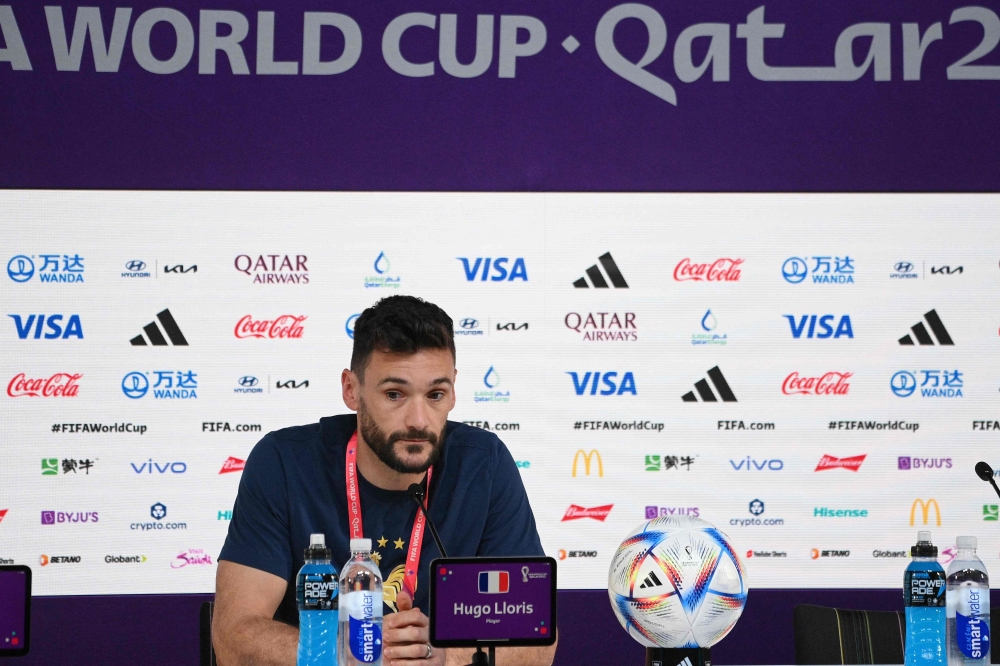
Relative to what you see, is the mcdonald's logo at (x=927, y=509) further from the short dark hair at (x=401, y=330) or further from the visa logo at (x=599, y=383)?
the short dark hair at (x=401, y=330)

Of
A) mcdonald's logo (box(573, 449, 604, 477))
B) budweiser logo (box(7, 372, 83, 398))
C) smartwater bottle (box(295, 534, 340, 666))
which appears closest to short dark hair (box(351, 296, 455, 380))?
smartwater bottle (box(295, 534, 340, 666))

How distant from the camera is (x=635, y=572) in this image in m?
1.67

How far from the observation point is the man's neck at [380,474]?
7.46 feet

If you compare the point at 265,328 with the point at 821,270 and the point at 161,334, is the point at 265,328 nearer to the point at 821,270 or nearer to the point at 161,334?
the point at 161,334

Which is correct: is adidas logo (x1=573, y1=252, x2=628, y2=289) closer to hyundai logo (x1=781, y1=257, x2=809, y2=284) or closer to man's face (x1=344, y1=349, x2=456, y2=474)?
hyundai logo (x1=781, y1=257, x2=809, y2=284)

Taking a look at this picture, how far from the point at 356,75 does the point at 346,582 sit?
2586mm

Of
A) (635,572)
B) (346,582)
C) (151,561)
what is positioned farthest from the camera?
(151,561)

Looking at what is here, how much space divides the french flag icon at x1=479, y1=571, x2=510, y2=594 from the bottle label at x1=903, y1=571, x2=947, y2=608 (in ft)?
2.69

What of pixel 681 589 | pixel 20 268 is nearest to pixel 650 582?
pixel 681 589

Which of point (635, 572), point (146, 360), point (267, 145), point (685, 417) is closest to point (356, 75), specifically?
point (267, 145)

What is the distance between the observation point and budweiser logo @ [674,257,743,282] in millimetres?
3957

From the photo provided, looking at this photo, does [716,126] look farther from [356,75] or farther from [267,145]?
[267,145]

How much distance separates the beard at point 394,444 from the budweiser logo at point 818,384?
206cm

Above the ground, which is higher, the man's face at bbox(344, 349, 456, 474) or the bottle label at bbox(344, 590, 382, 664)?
the man's face at bbox(344, 349, 456, 474)
